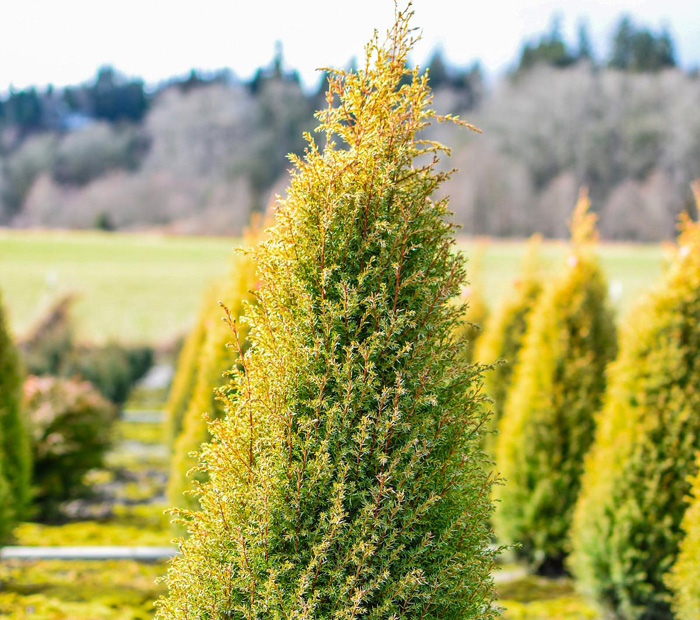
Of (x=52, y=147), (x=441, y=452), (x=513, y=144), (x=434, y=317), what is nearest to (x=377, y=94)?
(x=434, y=317)

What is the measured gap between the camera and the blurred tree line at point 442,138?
5341 cm

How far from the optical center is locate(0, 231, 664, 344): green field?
23906mm

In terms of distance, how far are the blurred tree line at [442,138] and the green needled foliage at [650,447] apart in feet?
156

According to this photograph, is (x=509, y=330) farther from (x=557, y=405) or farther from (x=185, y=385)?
(x=185, y=385)

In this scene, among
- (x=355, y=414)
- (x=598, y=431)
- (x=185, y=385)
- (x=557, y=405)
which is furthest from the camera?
(x=185, y=385)

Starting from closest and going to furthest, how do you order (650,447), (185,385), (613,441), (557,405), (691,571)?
(691,571), (650,447), (613,441), (557,405), (185,385)

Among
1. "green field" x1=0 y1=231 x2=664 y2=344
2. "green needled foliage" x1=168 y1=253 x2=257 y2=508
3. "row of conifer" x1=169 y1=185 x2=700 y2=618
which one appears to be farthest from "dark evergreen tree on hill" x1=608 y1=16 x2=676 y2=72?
"green needled foliage" x1=168 y1=253 x2=257 y2=508

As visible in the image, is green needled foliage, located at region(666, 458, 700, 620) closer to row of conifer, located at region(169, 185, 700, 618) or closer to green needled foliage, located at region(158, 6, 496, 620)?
row of conifer, located at region(169, 185, 700, 618)

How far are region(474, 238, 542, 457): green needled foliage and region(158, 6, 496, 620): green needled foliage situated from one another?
6.10 m

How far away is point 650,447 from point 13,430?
20.0ft

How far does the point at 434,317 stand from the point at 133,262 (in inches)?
1633

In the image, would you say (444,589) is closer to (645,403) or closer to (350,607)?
(350,607)

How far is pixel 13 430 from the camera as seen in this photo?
6801mm

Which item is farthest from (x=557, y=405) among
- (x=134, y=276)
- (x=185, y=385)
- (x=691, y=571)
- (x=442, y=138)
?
(x=442, y=138)
